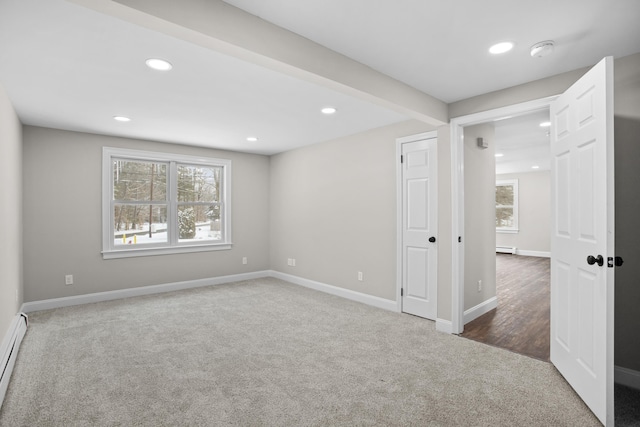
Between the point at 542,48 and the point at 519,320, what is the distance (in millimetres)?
2961

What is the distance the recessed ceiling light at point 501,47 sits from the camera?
2236mm

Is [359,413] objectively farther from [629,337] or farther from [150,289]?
[150,289]

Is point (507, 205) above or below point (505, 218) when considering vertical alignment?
above

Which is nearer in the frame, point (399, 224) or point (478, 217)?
point (478, 217)

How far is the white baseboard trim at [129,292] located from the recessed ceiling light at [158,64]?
3523 mm

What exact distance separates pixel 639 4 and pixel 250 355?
139 inches

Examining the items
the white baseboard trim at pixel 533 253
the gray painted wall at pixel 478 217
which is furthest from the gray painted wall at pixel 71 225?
the white baseboard trim at pixel 533 253

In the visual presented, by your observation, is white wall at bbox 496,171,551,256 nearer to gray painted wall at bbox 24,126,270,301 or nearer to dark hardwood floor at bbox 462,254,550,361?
dark hardwood floor at bbox 462,254,550,361

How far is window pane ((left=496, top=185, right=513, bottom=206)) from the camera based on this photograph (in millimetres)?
9703

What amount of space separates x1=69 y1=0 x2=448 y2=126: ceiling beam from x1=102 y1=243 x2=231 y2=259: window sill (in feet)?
13.0

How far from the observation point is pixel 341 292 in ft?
15.9

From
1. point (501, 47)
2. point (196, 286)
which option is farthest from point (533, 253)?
point (196, 286)

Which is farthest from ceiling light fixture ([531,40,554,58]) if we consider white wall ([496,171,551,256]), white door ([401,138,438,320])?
white wall ([496,171,551,256])

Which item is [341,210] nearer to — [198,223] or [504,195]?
[198,223]
